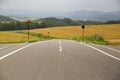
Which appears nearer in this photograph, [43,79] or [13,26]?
[43,79]

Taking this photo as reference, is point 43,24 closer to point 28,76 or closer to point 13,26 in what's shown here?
point 13,26

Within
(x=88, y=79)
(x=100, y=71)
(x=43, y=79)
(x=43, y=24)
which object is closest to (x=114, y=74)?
(x=100, y=71)

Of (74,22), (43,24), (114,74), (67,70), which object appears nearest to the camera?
(114,74)

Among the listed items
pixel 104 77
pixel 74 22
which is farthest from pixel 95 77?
pixel 74 22

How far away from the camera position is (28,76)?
8789 millimetres

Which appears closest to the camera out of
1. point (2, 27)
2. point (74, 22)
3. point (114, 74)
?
point (114, 74)

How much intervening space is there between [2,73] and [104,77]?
3349mm

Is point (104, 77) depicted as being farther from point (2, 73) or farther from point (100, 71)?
point (2, 73)

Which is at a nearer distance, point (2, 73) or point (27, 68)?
point (2, 73)

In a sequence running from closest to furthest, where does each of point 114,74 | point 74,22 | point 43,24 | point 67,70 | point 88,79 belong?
point 88,79 → point 114,74 → point 67,70 → point 43,24 → point 74,22

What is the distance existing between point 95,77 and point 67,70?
5.23 feet

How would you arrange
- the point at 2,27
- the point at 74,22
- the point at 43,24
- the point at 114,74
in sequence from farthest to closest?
the point at 74,22 < the point at 43,24 < the point at 2,27 < the point at 114,74

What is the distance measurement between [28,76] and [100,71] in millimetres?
2618

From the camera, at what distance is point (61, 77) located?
857 cm
